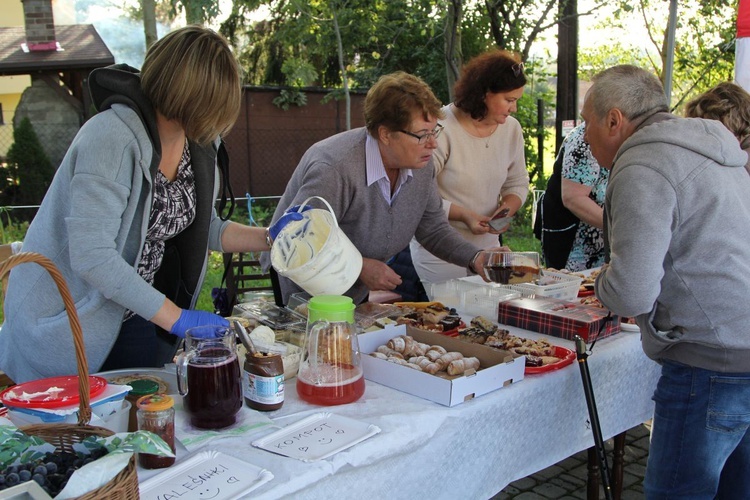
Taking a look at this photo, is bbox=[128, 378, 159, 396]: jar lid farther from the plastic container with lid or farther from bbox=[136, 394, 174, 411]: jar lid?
bbox=[136, 394, 174, 411]: jar lid

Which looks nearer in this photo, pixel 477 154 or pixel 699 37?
pixel 477 154

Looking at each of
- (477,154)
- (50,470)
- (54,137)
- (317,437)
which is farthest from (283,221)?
(54,137)

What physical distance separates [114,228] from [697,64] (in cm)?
1129

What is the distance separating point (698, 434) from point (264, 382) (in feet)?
3.46

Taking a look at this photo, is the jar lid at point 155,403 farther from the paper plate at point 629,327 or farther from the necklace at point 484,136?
the necklace at point 484,136

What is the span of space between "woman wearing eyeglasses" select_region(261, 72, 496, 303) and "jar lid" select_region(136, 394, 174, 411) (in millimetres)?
1107

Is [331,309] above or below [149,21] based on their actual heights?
below

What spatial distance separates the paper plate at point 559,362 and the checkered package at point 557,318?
5.6 inches

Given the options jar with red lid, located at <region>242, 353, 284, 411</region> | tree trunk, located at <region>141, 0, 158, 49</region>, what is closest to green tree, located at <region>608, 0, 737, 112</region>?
tree trunk, located at <region>141, 0, 158, 49</region>

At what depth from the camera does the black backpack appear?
3322 mm

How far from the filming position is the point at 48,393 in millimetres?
1383

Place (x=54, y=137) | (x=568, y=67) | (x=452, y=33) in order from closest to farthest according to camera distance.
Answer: (x=568, y=67) < (x=452, y=33) < (x=54, y=137)

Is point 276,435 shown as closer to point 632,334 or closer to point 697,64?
point 632,334

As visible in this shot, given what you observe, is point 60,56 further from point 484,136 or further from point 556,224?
point 556,224
